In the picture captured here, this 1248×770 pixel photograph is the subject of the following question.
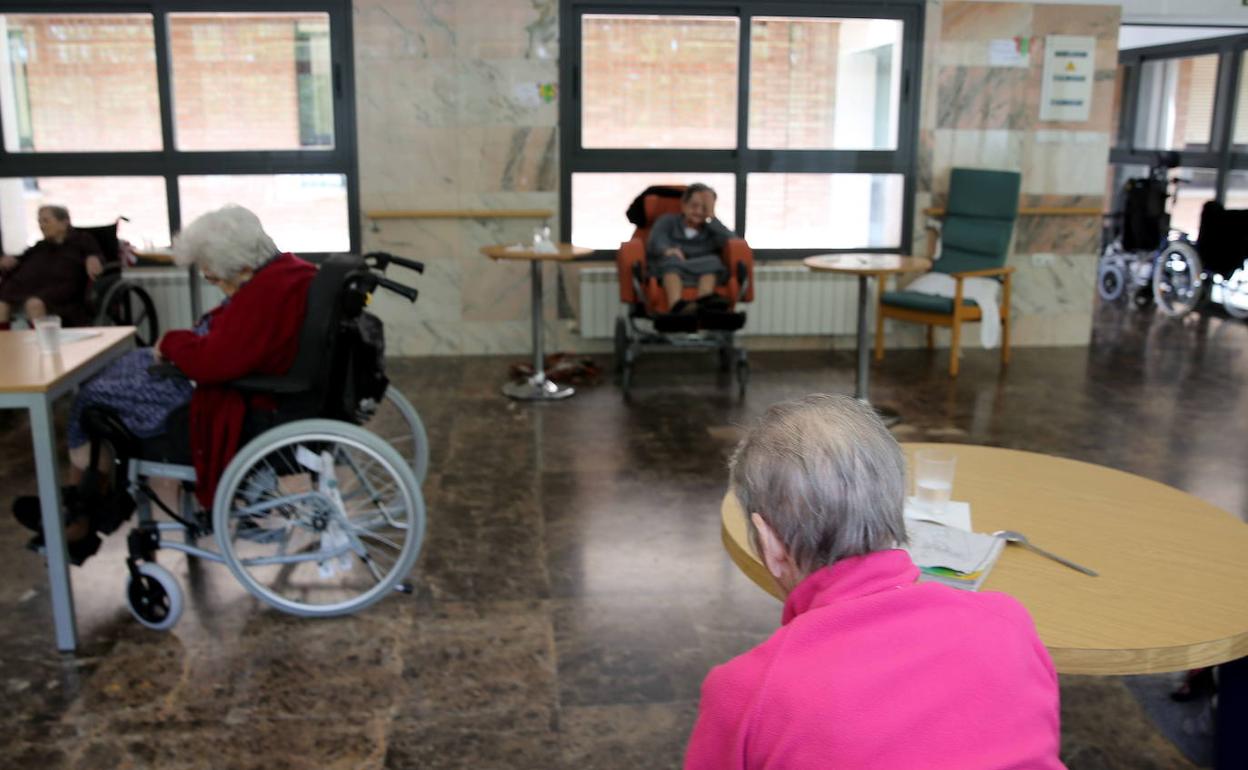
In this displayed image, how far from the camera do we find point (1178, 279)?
26.9ft

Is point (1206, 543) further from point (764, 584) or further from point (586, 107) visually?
point (586, 107)

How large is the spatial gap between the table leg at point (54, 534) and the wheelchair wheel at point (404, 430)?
3.18ft

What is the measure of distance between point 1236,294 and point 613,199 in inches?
189

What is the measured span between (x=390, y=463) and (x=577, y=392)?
3.03m

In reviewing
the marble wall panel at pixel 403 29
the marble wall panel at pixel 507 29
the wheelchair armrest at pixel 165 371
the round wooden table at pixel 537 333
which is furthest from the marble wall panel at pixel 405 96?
the wheelchair armrest at pixel 165 371

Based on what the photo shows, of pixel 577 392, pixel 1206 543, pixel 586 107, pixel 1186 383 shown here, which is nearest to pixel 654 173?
pixel 586 107

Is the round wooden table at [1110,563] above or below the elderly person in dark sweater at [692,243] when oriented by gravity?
below

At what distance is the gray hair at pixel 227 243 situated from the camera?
3082mm

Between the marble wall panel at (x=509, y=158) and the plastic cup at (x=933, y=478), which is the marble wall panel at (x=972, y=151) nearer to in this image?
the marble wall panel at (x=509, y=158)

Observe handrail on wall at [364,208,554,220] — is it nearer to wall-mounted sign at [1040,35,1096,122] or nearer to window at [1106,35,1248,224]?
wall-mounted sign at [1040,35,1096,122]

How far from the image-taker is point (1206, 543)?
74.2 inches

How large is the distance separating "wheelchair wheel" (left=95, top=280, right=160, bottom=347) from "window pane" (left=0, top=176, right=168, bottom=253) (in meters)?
0.45

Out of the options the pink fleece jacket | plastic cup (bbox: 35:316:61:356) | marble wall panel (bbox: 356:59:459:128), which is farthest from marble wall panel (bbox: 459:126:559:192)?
the pink fleece jacket

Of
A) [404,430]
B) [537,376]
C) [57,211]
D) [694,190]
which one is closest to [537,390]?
[537,376]
